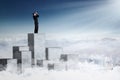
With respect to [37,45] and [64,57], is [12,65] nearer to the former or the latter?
[37,45]

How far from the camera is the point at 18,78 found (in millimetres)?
12641

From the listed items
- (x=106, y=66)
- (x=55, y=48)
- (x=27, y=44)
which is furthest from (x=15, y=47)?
(x=106, y=66)

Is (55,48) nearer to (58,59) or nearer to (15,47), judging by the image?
(58,59)

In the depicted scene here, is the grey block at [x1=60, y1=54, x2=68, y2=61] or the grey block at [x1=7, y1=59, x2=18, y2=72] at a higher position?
the grey block at [x1=60, y1=54, x2=68, y2=61]

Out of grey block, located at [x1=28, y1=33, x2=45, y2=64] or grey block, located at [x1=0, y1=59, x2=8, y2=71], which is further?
grey block, located at [x1=28, y1=33, x2=45, y2=64]

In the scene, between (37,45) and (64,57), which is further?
(64,57)

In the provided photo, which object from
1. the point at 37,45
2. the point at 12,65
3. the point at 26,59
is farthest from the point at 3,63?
the point at 37,45

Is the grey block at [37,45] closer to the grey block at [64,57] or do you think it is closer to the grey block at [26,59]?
the grey block at [26,59]

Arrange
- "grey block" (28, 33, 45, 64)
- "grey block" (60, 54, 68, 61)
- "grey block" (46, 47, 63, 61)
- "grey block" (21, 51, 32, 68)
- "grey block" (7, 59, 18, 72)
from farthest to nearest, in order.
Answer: "grey block" (60, 54, 68, 61) → "grey block" (46, 47, 63, 61) → "grey block" (28, 33, 45, 64) → "grey block" (21, 51, 32, 68) → "grey block" (7, 59, 18, 72)

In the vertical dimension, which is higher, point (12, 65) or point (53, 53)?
point (53, 53)

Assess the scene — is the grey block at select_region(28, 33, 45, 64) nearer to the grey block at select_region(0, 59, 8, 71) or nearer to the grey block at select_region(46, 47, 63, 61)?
the grey block at select_region(46, 47, 63, 61)

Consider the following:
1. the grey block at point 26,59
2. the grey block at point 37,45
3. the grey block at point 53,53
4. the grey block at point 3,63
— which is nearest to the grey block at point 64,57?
the grey block at point 53,53

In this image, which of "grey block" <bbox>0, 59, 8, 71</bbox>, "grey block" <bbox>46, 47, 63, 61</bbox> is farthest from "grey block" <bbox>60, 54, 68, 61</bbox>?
"grey block" <bbox>0, 59, 8, 71</bbox>

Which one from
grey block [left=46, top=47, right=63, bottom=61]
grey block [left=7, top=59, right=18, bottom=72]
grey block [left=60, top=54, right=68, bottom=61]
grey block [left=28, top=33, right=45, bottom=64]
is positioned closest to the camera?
grey block [left=7, top=59, right=18, bottom=72]
